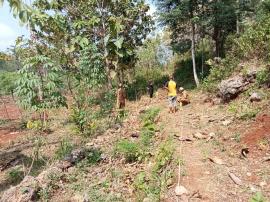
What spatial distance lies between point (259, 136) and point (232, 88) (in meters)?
4.41

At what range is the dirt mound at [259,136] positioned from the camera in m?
8.02

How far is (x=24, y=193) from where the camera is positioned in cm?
729

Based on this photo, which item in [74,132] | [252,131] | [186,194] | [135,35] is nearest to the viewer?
[186,194]

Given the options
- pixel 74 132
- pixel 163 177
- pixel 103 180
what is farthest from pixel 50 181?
pixel 74 132

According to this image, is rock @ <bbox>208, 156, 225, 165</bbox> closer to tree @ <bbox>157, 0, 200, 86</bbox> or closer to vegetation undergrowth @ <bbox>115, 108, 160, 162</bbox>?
vegetation undergrowth @ <bbox>115, 108, 160, 162</bbox>

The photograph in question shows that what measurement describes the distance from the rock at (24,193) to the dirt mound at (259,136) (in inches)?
177

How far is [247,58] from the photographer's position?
1415cm

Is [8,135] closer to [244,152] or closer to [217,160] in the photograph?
[217,160]

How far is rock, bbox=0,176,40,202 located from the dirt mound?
14.8 ft

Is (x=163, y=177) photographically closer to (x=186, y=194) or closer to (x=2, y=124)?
(x=186, y=194)

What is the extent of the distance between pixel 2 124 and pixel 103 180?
1455cm

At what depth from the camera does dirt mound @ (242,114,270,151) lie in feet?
26.3

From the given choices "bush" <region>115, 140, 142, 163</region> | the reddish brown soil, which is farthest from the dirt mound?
the reddish brown soil

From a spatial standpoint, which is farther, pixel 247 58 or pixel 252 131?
pixel 247 58
